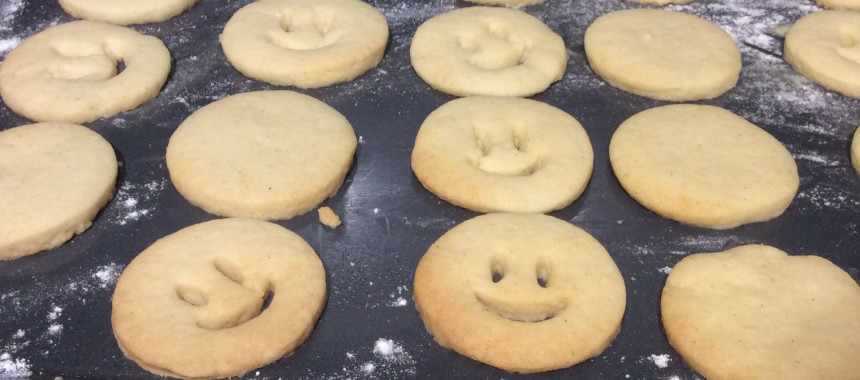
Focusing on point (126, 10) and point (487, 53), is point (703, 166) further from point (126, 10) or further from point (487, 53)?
point (126, 10)

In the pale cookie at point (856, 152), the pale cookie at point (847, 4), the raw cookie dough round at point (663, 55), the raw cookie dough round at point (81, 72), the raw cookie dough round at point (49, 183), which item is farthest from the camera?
the pale cookie at point (847, 4)

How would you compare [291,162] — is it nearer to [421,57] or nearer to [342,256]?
[342,256]

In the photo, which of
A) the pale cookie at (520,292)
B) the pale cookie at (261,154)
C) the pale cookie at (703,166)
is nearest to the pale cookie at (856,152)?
the pale cookie at (703,166)

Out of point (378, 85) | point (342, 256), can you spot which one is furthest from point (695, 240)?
point (378, 85)

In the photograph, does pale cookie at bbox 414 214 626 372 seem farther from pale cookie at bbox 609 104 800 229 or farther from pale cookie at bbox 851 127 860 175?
pale cookie at bbox 851 127 860 175

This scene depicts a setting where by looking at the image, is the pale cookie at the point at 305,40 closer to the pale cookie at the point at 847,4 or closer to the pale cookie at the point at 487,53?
the pale cookie at the point at 487,53

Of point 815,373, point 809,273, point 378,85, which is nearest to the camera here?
point 815,373
